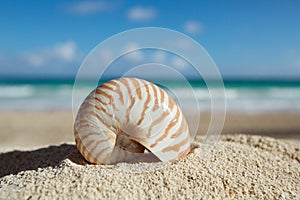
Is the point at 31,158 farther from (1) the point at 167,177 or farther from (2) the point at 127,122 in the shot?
(1) the point at 167,177

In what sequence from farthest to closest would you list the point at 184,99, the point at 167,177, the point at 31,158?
the point at 184,99 < the point at 31,158 < the point at 167,177

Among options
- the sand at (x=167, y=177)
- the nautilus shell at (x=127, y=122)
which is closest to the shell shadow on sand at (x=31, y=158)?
the sand at (x=167, y=177)

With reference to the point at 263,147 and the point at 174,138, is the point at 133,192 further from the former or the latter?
the point at 263,147

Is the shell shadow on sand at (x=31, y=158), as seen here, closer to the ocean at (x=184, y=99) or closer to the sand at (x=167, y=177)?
the sand at (x=167, y=177)

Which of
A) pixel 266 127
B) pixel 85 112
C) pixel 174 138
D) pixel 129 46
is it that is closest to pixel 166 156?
pixel 174 138

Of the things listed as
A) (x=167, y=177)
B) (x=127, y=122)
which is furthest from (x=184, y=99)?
(x=167, y=177)

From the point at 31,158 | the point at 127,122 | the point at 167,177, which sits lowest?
the point at 31,158
